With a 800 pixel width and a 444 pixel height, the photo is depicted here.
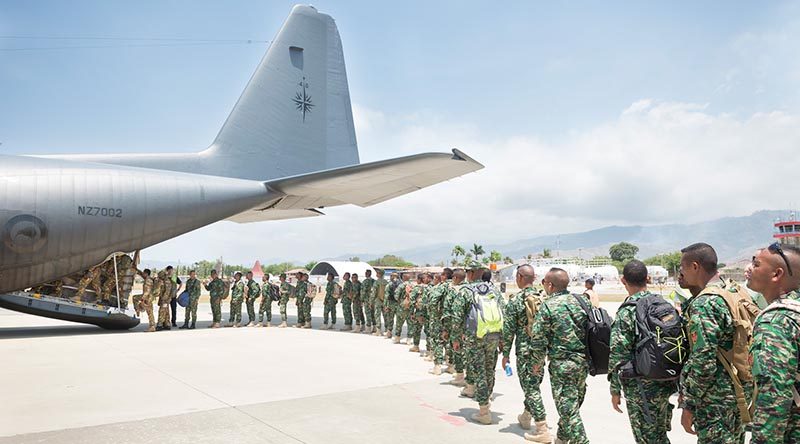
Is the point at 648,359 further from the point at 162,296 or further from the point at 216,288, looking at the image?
the point at 216,288

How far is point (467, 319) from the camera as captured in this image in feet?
18.1

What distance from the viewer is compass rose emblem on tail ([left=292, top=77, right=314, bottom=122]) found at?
51.5 ft

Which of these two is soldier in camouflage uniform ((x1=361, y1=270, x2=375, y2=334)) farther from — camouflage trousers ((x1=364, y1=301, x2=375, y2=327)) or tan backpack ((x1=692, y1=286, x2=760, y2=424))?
tan backpack ((x1=692, y1=286, x2=760, y2=424))

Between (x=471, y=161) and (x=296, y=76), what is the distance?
7.48m

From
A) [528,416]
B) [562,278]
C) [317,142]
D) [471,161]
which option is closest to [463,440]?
[528,416]

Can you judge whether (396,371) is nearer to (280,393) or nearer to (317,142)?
(280,393)

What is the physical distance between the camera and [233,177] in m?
14.5

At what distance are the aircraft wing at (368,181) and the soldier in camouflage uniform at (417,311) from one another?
9.17ft

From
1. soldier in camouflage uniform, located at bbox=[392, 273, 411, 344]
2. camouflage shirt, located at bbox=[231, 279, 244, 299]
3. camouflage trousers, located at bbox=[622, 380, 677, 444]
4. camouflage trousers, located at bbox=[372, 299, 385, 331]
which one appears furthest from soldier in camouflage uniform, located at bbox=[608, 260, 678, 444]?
camouflage shirt, located at bbox=[231, 279, 244, 299]

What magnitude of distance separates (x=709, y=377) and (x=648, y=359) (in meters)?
0.42

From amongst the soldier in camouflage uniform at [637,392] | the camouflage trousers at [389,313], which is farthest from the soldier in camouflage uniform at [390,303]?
the soldier in camouflage uniform at [637,392]

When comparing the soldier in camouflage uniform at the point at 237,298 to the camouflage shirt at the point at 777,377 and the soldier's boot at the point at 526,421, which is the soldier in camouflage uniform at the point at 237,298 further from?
the camouflage shirt at the point at 777,377

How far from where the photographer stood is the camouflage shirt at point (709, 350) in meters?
2.73

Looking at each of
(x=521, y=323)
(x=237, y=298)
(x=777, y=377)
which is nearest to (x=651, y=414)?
(x=777, y=377)
